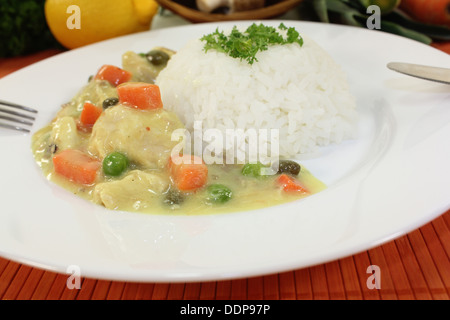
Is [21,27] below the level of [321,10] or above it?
below

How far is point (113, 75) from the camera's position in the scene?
4.55m

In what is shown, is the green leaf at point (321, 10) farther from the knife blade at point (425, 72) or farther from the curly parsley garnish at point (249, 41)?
the knife blade at point (425, 72)

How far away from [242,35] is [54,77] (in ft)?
6.07

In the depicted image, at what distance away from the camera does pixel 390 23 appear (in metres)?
5.40

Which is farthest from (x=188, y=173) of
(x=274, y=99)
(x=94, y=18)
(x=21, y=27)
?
(x=21, y=27)

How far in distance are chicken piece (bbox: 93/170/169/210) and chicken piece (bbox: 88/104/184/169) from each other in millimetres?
248

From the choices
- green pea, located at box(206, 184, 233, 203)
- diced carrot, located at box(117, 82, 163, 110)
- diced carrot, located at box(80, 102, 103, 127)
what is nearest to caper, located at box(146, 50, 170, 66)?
diced carrot, located at box(80, 102, 103, 127)

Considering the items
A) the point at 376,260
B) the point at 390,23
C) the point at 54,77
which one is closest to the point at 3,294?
the point at 376,260

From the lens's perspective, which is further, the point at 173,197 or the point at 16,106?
the point at 16,106

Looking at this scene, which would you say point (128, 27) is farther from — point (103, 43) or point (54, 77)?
point (54, 77)

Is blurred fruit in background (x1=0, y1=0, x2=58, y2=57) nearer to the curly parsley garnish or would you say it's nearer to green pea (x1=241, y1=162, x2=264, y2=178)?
the curly parsley garnish

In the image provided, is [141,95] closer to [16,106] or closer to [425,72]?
[16,106]

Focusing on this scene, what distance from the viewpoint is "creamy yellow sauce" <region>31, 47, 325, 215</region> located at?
10.1 ft

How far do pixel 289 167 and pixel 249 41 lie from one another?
1.14 metres
